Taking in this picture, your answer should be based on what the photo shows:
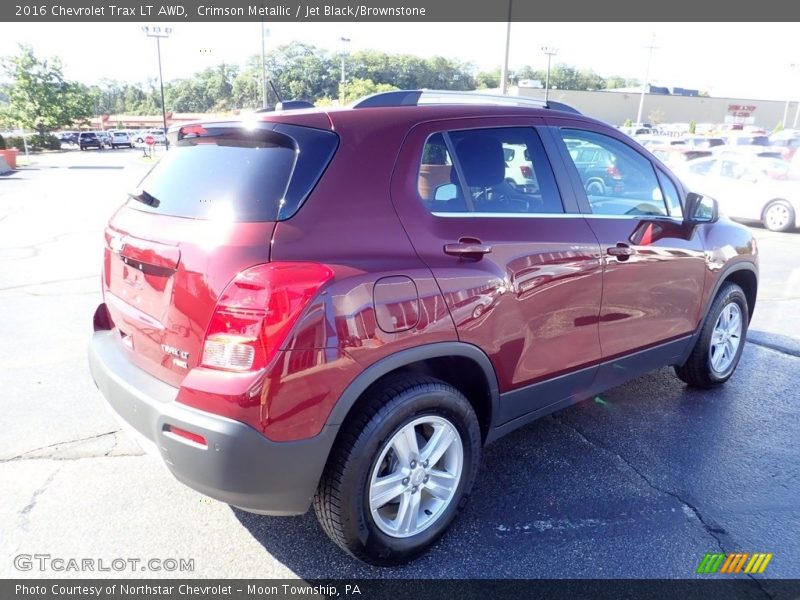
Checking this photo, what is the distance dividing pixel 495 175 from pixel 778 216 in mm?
11450

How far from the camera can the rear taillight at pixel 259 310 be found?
2.02 metres

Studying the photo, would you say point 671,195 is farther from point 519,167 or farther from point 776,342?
point 776,342

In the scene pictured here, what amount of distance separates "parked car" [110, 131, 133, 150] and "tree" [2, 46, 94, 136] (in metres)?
6.15

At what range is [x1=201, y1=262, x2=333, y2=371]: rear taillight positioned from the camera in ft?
6.64

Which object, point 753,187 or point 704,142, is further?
point 704,142

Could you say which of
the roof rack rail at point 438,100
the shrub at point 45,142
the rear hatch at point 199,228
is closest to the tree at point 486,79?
the shrub at point 45,142

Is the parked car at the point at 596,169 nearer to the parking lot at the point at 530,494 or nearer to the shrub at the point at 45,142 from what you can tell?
the parking lot at the point at 530,494

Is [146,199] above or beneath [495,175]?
beneath

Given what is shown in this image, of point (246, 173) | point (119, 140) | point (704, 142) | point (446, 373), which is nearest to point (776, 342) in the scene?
point (446, 373)

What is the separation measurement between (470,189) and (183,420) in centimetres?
156

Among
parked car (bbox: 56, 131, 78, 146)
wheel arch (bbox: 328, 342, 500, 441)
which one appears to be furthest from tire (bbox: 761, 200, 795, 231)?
parked car (bbox: 56, 131, 78, 146)

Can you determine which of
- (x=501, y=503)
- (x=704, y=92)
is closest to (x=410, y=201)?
(x=501, y=503)

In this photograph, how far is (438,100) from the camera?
2.86 metres
